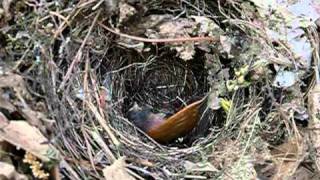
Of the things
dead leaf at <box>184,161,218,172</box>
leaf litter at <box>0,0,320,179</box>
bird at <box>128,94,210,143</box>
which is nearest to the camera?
leaf litter at <box>0,0,320,179</box>

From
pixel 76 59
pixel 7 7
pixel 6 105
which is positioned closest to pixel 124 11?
pixel 76 59

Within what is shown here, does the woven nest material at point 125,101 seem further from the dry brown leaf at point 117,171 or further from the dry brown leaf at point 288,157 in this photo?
the dry brown leaf at point 288,157

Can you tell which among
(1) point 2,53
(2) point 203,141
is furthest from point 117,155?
(1) point 2,53

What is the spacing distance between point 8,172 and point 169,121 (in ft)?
1.47

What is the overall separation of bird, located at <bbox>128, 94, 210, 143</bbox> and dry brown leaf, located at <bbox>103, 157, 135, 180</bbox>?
0.20 m

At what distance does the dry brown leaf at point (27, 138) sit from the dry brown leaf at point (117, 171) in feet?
0.42

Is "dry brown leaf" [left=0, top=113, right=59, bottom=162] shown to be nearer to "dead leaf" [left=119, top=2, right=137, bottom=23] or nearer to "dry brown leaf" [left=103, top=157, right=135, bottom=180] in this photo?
"dry brown leaf" [left=103, top=157, right=135, bottom=180]

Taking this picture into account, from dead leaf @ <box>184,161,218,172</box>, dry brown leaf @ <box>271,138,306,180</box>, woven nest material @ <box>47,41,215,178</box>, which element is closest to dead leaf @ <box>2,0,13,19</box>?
woven nest material @ <box>47,41,215,178</box>

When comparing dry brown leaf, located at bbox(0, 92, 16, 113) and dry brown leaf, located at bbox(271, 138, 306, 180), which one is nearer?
dry brown leaf, located at bbox(0, 92, 16, 113)

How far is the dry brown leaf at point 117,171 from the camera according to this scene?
144 cm

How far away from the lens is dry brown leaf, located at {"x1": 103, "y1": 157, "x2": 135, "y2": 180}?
56.5 inches

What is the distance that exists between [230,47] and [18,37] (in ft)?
1.61

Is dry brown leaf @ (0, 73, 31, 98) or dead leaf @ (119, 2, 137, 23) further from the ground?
dead leaf @ (119, 2, 137, 23)

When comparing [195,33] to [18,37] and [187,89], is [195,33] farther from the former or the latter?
[18,37]
